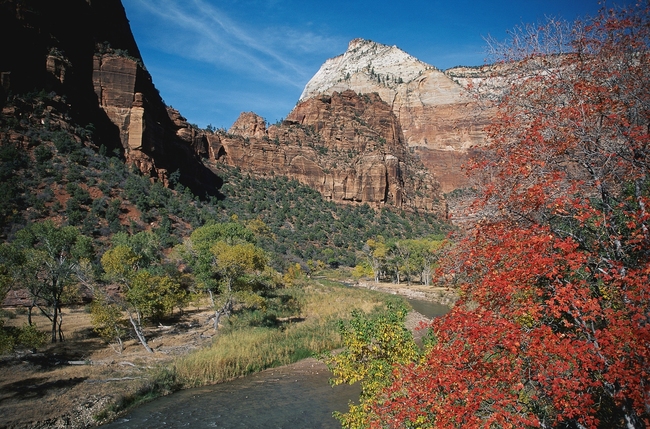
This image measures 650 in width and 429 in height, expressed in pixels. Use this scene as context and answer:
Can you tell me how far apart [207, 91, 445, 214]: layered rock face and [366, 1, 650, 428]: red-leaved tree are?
317 ft

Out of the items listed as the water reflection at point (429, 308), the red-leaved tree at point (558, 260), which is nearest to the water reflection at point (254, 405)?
the red-leaved tree at point (558, 260)

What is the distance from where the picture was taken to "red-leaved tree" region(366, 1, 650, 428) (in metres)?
4.58

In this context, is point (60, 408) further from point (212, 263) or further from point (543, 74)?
point (543, 74)

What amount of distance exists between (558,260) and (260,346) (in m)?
16.7

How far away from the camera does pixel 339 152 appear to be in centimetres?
11488

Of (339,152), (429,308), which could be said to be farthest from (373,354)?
(339,152)

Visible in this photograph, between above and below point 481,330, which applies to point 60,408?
below

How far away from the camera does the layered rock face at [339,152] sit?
339 ft

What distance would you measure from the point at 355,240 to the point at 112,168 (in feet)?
166

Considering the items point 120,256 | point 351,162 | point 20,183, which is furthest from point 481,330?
point 351,162

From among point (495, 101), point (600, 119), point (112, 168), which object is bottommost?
point (600, 119)

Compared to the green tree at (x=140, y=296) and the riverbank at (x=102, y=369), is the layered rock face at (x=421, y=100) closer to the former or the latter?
the green tree at (x=140, y=296)

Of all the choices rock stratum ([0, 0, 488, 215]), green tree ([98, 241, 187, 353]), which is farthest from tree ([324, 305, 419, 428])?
green tree ([98, 241, 187, 353])

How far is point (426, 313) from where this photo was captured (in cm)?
3253
